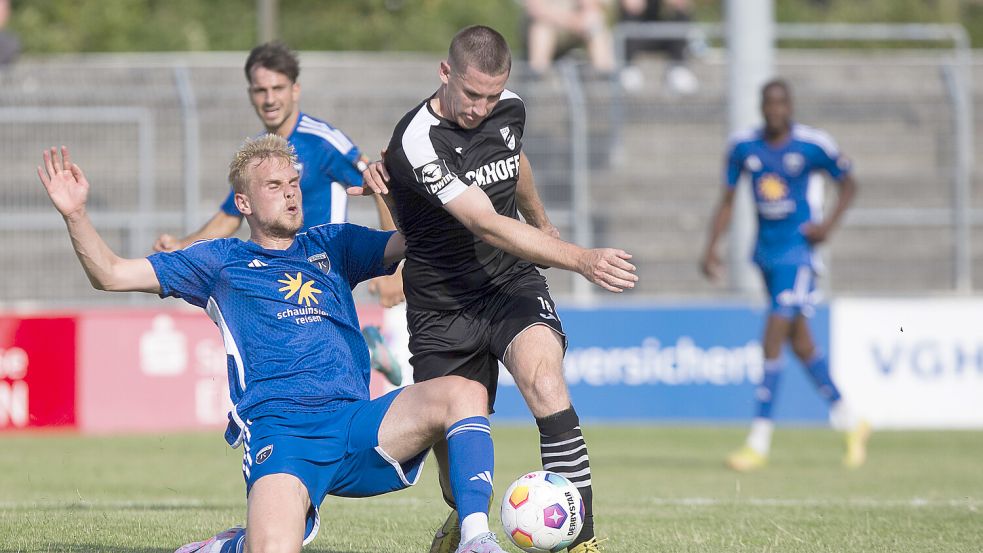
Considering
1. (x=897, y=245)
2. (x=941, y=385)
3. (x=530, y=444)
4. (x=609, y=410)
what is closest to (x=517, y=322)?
(x=530, y=444)

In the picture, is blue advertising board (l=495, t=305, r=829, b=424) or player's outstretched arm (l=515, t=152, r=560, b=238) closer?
player's outstretched arm (l=515, t=152, r=560, b=238)

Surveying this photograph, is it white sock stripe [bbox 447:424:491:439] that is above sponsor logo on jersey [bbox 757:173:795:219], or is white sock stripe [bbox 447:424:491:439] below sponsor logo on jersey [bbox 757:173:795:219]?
below

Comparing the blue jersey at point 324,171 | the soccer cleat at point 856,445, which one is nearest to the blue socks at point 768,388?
the soccer cleat at point 856,445

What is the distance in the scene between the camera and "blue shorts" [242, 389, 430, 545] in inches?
Result: 213

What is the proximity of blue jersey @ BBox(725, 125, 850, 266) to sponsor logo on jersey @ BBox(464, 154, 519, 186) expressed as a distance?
5.24 metres

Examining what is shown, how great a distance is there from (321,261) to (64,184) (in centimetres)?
108

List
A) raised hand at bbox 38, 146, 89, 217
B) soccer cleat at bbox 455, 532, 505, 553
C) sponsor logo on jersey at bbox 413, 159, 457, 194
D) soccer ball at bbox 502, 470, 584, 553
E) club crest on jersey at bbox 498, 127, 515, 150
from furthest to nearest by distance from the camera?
club crest on jersey at bbox 498, 127, 515, 150
sponsor logo on jersey at bbox 413, 159, 457, 194
soccer ball at bbox 502, 470, 584, 553
raised hand at bbox 38, 146, 89, 217
soccer cleat at bbox 455, 532, 505, 553

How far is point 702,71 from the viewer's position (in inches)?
769

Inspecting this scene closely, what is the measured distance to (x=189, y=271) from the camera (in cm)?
561

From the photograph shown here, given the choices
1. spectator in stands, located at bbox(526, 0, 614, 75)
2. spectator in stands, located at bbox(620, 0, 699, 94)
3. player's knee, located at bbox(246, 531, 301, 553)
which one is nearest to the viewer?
player's knee, located at bbox(246, 531, 301, 553)

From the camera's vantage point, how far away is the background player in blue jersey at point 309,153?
791 cm

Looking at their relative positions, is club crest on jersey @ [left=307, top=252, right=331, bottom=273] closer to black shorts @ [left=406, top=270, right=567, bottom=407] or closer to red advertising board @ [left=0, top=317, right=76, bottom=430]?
black shorts @ [left=406, top=270, right=567, bottom=407]

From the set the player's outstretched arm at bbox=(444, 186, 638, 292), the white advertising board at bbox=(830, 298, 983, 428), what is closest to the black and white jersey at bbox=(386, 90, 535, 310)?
the player's outstretched arm at bbox=(444, 186, 638, 292)

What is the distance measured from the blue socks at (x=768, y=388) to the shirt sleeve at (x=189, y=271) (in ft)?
20.2
